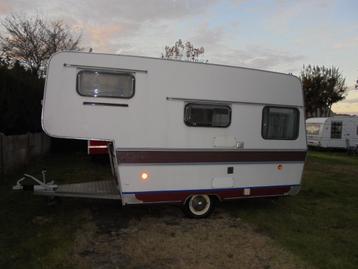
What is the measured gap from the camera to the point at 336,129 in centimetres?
2684

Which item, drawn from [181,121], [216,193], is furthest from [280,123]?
[181,121]

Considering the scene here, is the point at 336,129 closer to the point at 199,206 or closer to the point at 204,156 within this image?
the point at 199,206

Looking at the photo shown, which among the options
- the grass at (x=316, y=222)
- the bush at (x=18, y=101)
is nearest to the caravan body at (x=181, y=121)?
the grass at (x=316, y=222)

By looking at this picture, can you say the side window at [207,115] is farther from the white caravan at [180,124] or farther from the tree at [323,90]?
the tree at [323,90]

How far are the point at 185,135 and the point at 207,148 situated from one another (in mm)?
481

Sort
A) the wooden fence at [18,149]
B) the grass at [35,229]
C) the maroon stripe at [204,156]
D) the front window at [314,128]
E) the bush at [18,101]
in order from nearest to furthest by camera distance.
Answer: the grass at [35,229], the maroon stripe at [204,156], the wooden fence at [18,149], the bush at [18,101], the front window at [314,128]

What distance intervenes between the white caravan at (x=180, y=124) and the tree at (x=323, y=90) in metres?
38.4

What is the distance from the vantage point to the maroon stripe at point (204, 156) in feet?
23.2

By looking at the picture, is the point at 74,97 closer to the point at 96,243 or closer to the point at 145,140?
the point at 145,140

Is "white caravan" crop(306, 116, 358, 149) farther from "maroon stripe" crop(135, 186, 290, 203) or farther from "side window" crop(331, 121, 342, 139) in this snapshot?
"maroon stripe" crop(135, 186, 290, 203)

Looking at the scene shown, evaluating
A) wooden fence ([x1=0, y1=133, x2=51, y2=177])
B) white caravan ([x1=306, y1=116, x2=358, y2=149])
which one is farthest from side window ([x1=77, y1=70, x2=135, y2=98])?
white caravan ([x1=306, y1=116, x2=358, y2=149])

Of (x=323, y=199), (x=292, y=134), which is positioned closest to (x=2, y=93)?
(x=292, y=134)

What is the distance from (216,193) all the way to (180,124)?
147 centimetres

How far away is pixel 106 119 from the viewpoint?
6.86m
